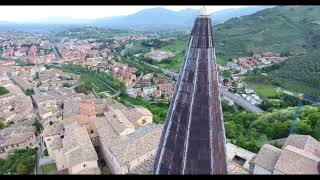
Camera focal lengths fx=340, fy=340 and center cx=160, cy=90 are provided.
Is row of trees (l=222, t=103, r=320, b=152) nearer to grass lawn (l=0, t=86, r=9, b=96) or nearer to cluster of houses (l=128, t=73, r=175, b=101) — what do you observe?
cluster of houses (l=128, t=73, r=175, b=101)

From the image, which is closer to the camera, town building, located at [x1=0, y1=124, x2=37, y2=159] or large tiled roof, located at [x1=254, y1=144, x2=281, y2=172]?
large tiled roof, located at [x1=254, y1=144, x2=281, y2=172]

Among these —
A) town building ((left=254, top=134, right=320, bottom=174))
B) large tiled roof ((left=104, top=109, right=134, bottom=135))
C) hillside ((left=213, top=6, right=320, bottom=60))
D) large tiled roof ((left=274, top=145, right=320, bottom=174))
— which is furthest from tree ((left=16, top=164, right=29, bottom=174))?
hillside ((left=213, top=6, right=320, bottom=60))

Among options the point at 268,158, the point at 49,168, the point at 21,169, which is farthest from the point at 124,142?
the point at 268,158

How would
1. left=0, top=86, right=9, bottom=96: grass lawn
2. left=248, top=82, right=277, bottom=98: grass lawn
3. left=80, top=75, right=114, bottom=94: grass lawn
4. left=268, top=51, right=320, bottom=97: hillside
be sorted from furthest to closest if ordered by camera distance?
left=80, top=75, right=114, bottom=94: grass lawn, left=248, top=82, right=277, bottom=98: grass lawn, left=0, top=86, right=9, bottom=96: grass lawn, left=268, top=51, right=320, bottom=97: hillside

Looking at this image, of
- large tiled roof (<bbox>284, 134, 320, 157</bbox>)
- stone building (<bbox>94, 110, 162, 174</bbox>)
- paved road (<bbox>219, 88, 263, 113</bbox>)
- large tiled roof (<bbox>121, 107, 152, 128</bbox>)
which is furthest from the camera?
paved road (<bbox>219, 88, 263, 113</bbox>)

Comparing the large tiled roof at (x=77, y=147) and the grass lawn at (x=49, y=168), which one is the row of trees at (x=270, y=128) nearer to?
A: the large tiled roof at (x=77, y=147)
